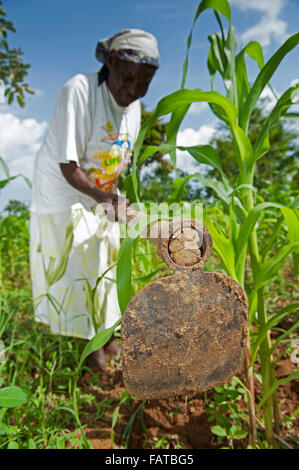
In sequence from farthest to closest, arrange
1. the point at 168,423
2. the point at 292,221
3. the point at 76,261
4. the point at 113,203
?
the point at 76,261 → the point at 113,203 → the point at 168,423 → the point at 292,221

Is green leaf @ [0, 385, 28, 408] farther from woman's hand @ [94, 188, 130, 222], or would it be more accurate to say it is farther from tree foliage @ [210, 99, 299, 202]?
tree foliage @ [210, 99, 299, 202]

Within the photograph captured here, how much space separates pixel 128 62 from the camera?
4.28ft

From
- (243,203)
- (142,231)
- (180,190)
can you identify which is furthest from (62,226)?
(142,231)

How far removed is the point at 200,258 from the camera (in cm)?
47

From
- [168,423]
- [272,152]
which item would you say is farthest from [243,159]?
[272,152]

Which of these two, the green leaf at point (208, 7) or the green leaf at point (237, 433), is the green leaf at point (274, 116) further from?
the green leaf at point (237, 433)

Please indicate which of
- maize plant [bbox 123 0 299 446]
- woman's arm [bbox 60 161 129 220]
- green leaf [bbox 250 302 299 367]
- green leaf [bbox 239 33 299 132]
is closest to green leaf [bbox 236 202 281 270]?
maize plant [bbox 123 0 299 446]

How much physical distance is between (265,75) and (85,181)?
2.59ft

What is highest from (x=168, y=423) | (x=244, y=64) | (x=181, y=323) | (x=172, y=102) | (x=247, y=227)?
(x=244, y=64)

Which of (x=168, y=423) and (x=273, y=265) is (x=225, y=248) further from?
(x=168, y=423)

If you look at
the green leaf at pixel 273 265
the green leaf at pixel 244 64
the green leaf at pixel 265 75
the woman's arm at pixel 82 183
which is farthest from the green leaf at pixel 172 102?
the woman's arm at pixel 82 183
